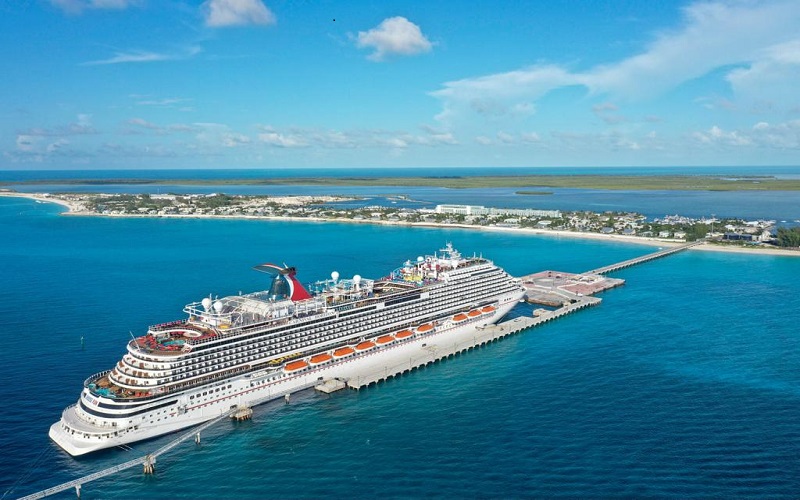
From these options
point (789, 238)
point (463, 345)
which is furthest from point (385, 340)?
point (789, 238)

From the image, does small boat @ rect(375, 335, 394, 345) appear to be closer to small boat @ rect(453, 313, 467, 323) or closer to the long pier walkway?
small boat @ rect(453, 313, 467, 323)

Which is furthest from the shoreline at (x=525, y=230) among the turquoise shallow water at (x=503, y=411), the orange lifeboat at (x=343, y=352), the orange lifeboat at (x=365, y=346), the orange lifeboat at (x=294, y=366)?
the orange lifeboat at (x=294, y=366)

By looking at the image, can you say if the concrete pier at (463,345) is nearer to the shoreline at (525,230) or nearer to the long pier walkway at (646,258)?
the long pier walkway at (646,258)

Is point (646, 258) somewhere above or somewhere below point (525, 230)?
below

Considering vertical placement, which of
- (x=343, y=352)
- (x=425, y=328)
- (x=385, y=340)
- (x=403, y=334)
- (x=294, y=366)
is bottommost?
(x=294, y=366)

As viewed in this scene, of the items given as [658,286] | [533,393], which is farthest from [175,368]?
[658,286]

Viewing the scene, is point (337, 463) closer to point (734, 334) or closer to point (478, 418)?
point (478, 418)

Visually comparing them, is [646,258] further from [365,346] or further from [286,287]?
[286,287]
